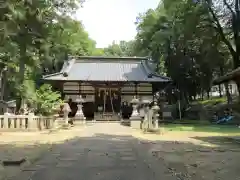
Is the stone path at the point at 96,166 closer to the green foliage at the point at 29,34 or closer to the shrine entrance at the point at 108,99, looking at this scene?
the green foliage at the point at 29,34

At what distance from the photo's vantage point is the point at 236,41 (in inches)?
1066

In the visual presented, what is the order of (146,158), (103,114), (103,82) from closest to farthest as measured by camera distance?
1. (146,158)
2. (103,114)
3. (103,82)

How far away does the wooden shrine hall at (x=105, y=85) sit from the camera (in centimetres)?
3188

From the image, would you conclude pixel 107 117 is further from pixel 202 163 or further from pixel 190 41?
pixel 202 163

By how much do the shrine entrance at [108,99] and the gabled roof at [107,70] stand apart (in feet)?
4.57

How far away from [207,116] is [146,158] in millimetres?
25870

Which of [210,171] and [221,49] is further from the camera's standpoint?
[221,49]

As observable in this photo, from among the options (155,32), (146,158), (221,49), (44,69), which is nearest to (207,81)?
(221,49)

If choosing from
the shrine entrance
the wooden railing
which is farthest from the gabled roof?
the wooden railing

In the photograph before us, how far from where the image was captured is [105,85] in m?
32.5

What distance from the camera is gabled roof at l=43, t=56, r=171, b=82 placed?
31.9 metres

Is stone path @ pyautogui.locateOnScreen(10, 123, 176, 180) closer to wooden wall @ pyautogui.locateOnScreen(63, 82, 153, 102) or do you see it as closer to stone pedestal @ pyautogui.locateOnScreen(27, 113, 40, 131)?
stone pedestal @ pyautogui.locateOnScreen(27, 113, 40, 131)

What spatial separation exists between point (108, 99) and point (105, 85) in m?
1.69

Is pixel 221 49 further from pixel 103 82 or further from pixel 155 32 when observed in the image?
pixel 103 82
